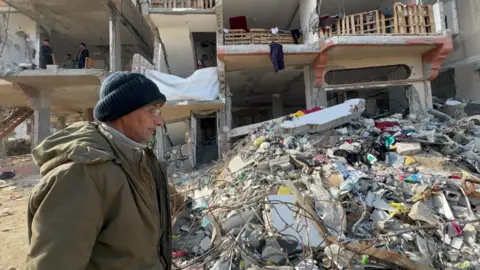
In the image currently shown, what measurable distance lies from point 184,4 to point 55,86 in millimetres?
→ 6789

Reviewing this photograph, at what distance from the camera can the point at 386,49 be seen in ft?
32.4

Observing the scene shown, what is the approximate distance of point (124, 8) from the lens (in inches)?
497

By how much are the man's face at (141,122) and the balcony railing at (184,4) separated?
989 centimetres

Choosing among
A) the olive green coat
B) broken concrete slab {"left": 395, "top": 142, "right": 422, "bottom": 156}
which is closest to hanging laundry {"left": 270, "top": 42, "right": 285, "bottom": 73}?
broken concrete slab {"left": 395, "top": 142, "right": 422, "bottom": 156}

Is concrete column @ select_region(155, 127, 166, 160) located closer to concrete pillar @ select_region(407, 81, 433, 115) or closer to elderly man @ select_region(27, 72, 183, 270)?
concrete pillar @ select_region(407, 81, 433, 115)

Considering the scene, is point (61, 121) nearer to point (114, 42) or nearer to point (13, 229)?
point (114, 42)

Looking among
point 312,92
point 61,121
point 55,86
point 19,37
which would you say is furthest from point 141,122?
point 61,121

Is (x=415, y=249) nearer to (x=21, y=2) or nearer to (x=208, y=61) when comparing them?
(x=208, y=61)

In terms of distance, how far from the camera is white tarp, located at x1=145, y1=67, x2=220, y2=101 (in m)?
9.92

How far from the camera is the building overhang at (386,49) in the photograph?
9.34 metres

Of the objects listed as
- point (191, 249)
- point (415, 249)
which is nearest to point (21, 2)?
point (191, 249)

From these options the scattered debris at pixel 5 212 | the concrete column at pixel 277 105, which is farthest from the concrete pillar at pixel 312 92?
the scattered debris at pixel 5 212

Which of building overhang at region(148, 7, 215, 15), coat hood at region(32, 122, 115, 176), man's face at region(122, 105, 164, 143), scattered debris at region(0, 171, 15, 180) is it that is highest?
building overhang at region(148, 7, 215, 15)

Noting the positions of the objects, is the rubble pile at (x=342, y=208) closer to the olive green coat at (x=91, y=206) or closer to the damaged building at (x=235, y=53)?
the olive green coat at (x=91, y=206)
